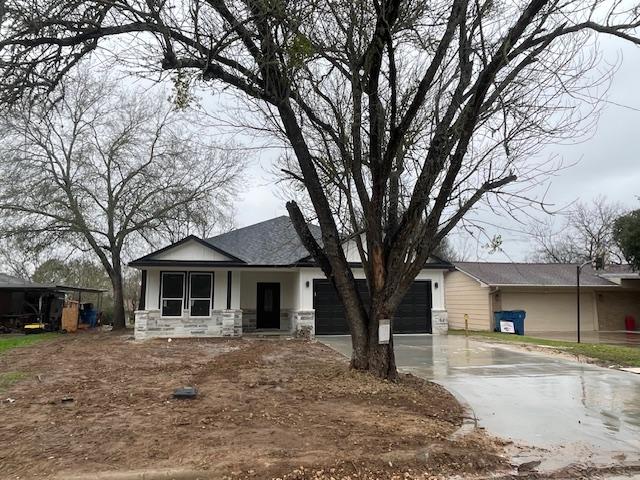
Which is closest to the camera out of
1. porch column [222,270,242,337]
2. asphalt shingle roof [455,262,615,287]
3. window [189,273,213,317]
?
porch column [222,270,242,337]

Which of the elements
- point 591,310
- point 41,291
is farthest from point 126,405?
point 591,310

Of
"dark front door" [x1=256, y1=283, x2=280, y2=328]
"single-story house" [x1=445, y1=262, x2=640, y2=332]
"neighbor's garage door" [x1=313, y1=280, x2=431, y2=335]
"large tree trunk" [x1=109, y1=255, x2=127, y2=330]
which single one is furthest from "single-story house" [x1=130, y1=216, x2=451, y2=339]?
"large tree trunk" [x1=109, y1=255, x2=127, y2=330]

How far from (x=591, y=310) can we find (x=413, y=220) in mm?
22876

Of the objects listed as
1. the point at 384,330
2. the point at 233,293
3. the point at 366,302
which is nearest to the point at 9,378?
the point at 384,330

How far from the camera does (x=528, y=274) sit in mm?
26203

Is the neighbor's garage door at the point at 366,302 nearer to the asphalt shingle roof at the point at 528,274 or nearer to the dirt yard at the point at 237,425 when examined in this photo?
the asphalt shingle roof at the point at 528,274

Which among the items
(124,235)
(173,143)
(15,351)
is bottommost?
(15,351)

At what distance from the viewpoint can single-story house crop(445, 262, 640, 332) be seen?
2477 cm

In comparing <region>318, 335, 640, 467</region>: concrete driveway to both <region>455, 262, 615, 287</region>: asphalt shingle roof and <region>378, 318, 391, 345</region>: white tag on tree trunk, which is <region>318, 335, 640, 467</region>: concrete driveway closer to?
<region>378, 318, 391, 345</region>: white tag on tree trunk

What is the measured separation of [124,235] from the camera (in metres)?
23.6

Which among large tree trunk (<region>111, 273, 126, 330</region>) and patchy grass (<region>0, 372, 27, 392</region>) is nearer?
patchy grass (<region>0, 372, 27, 392</region>)

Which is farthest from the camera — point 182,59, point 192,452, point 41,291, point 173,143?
point 41,291

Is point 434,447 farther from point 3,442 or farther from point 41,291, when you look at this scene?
point 41,291

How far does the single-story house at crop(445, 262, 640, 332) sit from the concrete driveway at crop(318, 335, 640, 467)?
428 inches
